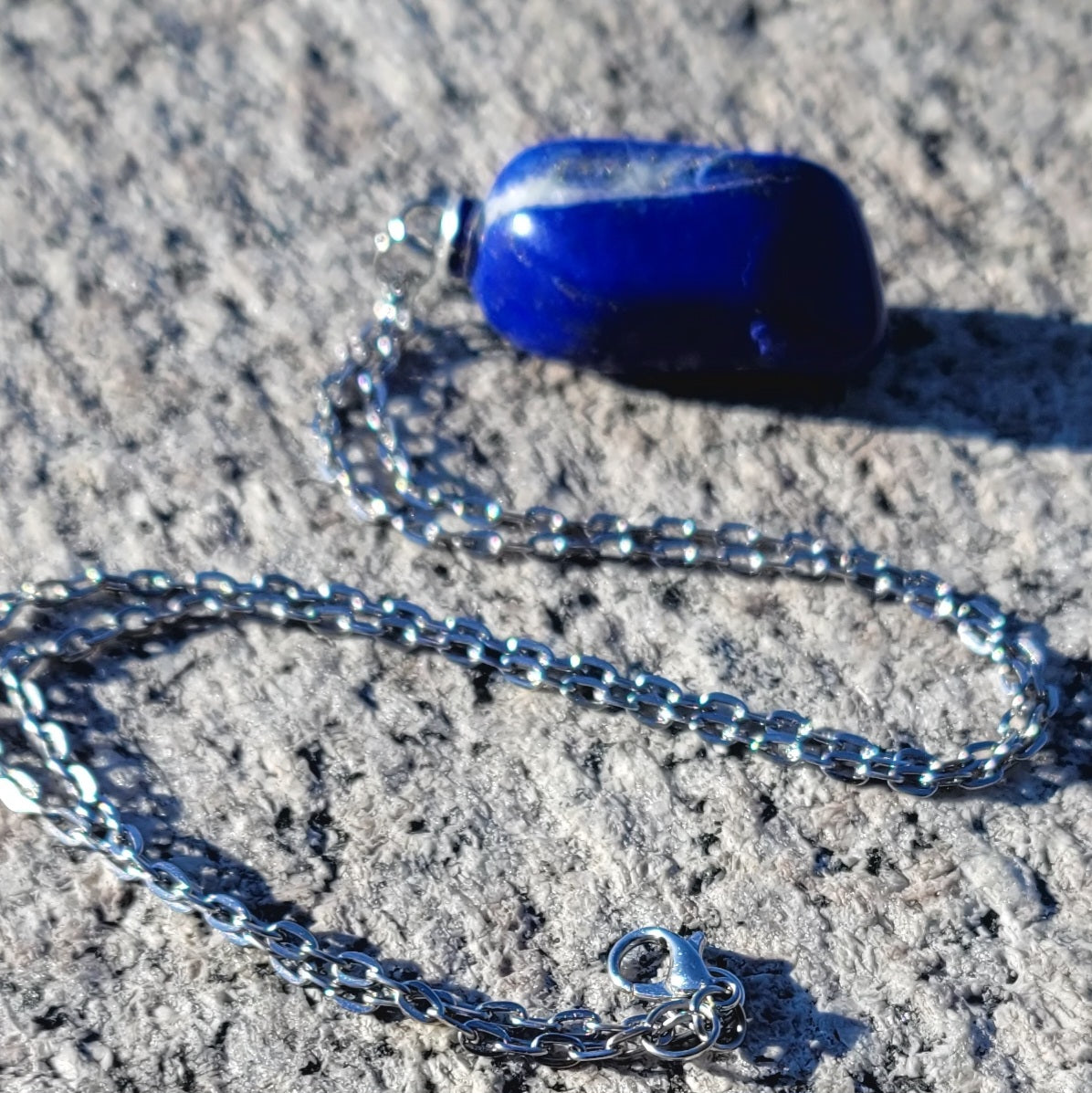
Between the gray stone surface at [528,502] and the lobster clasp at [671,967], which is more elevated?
the gray stone surface at [528,502]

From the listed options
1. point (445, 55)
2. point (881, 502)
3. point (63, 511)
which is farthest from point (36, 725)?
point (445, 55)

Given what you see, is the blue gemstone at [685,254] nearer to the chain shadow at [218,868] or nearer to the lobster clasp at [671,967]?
the chain shadow at [218,868]

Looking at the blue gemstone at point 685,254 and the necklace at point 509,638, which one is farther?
the blue gemstone at point 685,254

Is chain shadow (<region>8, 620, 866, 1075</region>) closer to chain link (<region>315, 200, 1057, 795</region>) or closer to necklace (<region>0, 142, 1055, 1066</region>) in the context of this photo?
necklace (<region>0, 142, 1055, 1066</region>)

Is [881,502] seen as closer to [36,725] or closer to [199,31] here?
[36,725]

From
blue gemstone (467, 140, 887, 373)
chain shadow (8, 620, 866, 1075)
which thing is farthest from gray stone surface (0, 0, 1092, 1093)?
blue gemstone (467, 140, 887, 373)

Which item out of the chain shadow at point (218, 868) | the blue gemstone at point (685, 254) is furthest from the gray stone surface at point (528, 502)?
the blue gemstone at point (685, 254)

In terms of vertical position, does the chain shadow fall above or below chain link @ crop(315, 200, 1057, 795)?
below

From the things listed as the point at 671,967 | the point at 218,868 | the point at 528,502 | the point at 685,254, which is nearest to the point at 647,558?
the point at 528,502
